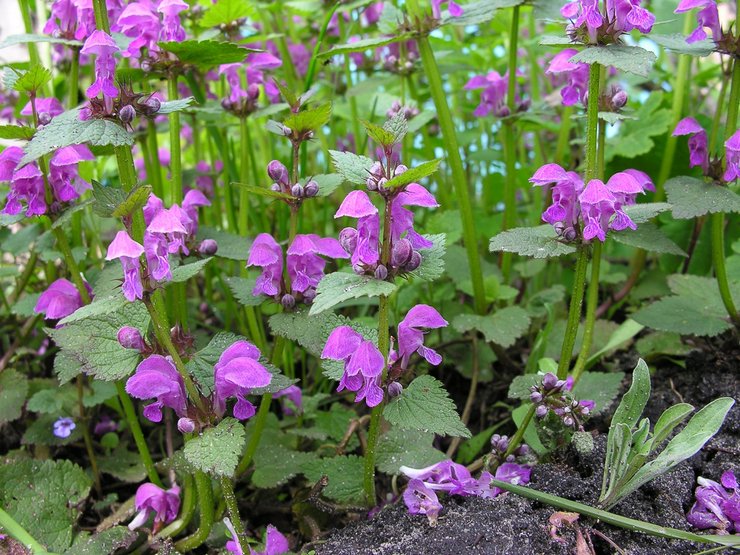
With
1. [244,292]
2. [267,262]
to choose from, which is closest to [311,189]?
[267,262]

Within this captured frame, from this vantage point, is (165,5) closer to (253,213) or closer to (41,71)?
(41,71)

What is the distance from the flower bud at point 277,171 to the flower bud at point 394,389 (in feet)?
1.71

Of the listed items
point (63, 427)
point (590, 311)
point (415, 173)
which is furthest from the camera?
point (63, 427)

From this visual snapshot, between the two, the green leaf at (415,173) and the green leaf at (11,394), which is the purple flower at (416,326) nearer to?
the green leaf at (415,173)

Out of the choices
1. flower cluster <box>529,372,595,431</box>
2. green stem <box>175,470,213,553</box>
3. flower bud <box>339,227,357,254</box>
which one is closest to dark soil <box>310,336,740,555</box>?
flower cluster <box>529,372,595,431</box>

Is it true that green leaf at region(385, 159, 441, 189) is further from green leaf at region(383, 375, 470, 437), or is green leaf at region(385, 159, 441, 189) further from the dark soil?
the dark soil

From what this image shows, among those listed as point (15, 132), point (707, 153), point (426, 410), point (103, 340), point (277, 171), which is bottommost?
point (426, 410)

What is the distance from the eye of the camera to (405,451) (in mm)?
1642

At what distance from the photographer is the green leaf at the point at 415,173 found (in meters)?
1.16

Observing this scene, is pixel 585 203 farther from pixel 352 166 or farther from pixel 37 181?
pixel 37 181

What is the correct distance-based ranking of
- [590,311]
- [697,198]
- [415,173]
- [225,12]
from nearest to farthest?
[415,173] → [697,198] → [590,311] → [225,12]

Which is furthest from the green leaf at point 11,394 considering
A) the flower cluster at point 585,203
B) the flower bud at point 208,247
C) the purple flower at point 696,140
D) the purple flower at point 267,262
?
the purple flower at point 696,140

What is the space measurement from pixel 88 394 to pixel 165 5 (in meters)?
1.09

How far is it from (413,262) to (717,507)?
82cm
